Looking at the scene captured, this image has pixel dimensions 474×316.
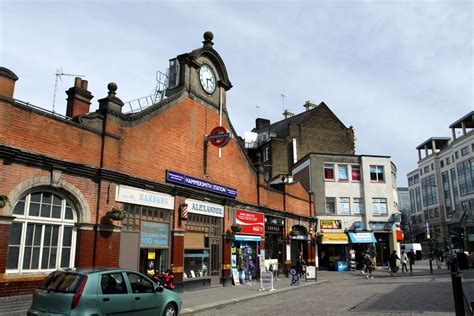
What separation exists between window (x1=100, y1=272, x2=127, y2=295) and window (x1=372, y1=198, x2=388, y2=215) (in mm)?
30922

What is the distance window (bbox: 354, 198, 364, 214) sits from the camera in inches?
1426

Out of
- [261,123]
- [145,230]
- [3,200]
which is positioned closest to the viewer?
[3,200]

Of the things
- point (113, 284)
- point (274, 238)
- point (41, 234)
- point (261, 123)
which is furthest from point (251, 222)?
point (261, 123)

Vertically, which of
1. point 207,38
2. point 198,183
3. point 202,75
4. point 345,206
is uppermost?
point 207,38

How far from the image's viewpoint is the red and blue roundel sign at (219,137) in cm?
1993

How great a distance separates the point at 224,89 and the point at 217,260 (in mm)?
9298

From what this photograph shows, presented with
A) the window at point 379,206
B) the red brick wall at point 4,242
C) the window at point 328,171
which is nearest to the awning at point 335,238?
the window at point 379,206

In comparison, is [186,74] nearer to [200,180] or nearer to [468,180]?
[200,180]

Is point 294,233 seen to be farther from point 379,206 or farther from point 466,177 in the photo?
point 466,177

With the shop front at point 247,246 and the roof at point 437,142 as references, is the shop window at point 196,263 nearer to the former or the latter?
the shop front at point 247,246

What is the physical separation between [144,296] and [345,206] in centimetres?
2903

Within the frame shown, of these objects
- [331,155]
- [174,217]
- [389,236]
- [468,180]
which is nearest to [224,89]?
[174,217]

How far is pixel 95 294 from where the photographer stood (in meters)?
8.31

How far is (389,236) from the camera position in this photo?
36500 millimetres
